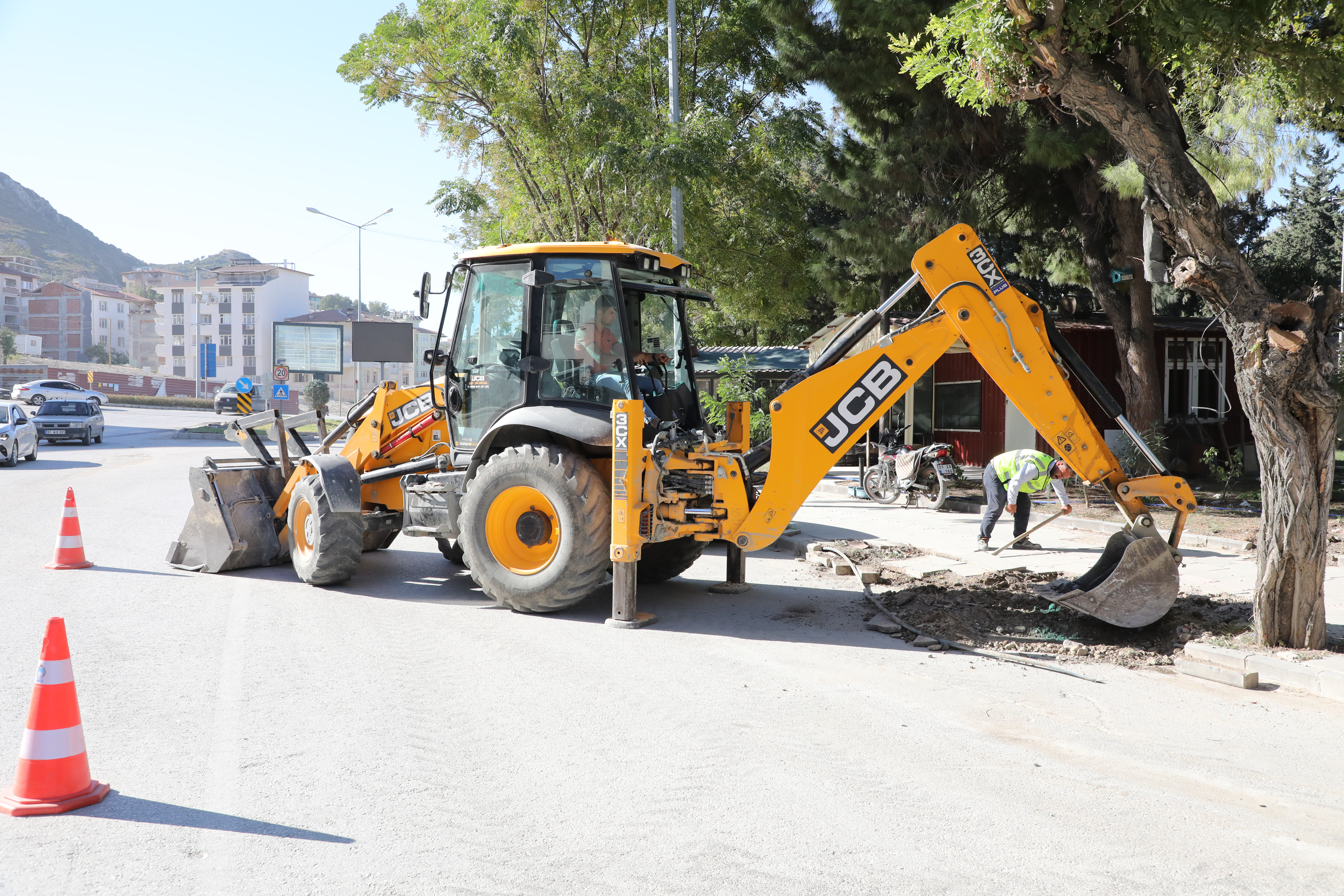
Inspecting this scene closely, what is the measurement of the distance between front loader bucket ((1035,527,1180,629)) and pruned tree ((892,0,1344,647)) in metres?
0.60

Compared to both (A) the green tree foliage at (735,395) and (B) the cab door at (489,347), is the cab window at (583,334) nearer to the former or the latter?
(B) the cab door at (489,347)

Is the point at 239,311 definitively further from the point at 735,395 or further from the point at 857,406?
the point at 857,406

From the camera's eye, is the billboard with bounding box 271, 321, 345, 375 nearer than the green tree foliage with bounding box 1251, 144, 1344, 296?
No

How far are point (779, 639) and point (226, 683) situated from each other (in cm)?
366

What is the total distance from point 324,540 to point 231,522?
4.78ft

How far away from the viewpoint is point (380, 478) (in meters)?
9.23

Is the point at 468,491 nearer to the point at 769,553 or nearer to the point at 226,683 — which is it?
the point at 226,683

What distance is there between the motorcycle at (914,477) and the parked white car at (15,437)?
19.3 metres

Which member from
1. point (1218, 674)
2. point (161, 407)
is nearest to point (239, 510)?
point (1218, 674)

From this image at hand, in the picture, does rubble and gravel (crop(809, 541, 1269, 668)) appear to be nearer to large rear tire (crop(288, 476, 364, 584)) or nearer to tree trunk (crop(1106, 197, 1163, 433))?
large rear tire (crop(288, 476, 364, 584))

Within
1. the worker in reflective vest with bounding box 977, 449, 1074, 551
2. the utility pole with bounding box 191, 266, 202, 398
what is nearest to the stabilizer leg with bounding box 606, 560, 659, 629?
the worker in reflective vest with bounding box 977, 449, 1074, 551

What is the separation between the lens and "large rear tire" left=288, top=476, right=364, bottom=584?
8430mm

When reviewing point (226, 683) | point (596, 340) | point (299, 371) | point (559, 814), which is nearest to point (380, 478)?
point (596, 340)

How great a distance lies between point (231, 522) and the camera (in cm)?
924
